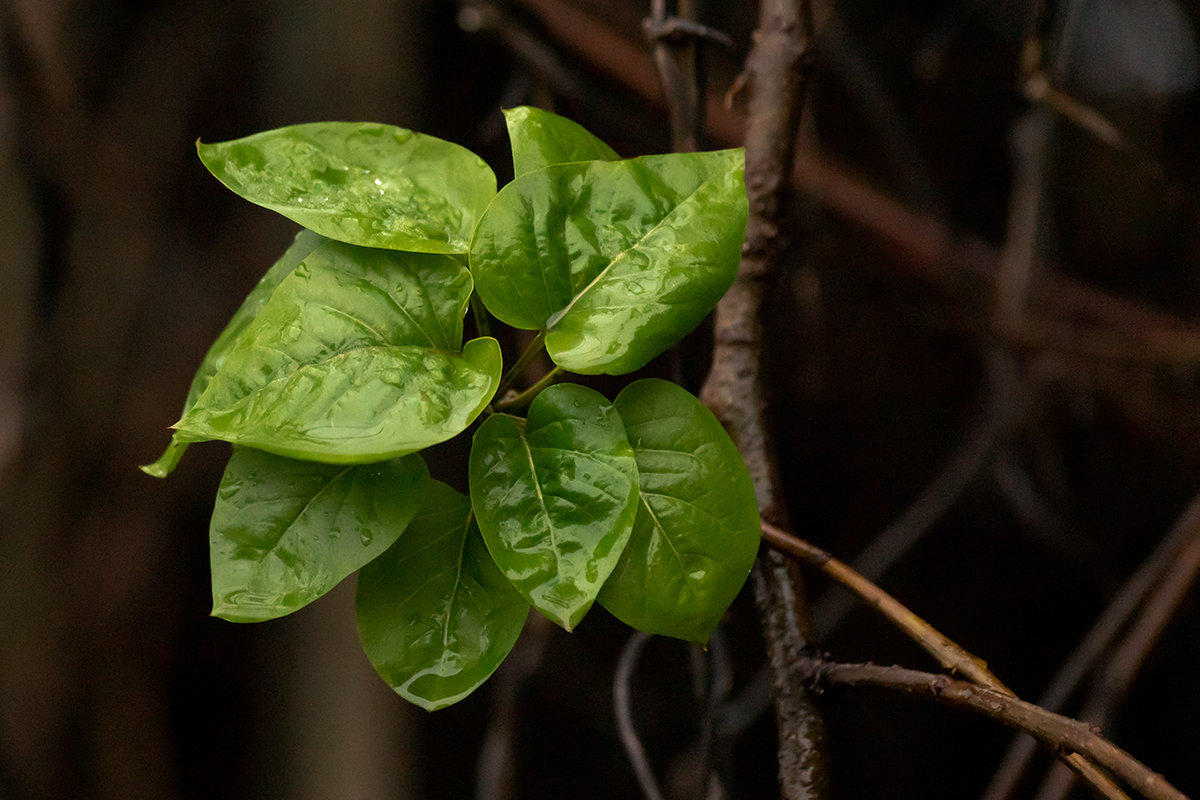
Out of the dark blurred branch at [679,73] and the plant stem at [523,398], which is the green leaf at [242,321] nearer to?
the plant stem at [523,398]

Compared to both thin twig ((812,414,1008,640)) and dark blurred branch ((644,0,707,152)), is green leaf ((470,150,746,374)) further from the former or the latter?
thin twig ((812,414,1008,640))

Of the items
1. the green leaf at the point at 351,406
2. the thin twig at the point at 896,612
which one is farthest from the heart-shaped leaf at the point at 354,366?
the thin twig at the point at 896,612

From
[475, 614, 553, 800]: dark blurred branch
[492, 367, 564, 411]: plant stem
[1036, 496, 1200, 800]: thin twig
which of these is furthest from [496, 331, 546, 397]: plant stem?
[1036, 496, 1200, 800]: thin twig

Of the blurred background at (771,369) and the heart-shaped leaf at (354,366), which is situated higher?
the heart-shaped leaf at (354,366)

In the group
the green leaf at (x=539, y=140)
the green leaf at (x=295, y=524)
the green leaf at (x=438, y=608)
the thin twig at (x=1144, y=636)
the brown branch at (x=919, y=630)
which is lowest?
the thin twig at (x=1144, y=636)

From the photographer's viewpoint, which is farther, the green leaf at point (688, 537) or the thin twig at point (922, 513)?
the thin twig at point (922, 513)

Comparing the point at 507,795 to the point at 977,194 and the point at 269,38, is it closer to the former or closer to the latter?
the point at 977,194
